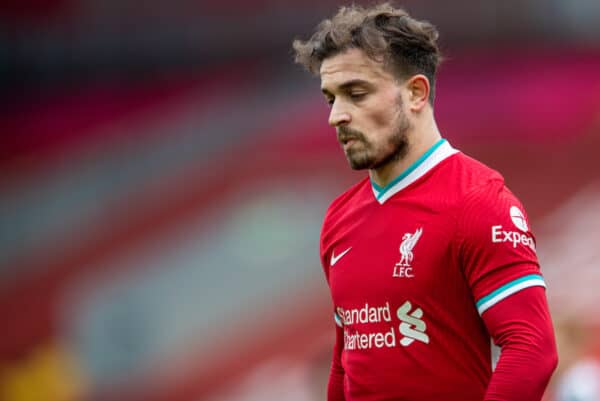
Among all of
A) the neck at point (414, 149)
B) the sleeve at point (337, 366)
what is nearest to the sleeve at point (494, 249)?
the neck at point (414, 149)

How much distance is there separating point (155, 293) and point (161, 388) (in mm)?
677

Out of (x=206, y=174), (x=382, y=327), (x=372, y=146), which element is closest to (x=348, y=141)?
(x=372, y=146)

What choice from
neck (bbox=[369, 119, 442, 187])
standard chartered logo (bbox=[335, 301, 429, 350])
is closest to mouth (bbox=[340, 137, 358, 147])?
neck (bbox=[369, 119, 442, 187])

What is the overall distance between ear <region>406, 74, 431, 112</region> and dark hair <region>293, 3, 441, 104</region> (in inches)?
0.6

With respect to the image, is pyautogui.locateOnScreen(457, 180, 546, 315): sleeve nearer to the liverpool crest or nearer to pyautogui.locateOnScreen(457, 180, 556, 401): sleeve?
pyautogui.locateOnScreen(457, 180, 556, 401): sleeve

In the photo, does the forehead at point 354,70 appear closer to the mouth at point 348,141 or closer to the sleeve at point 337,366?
the mouth at point 348,141

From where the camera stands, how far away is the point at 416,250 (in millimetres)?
2088

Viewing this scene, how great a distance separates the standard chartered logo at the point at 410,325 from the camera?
6.82 feet

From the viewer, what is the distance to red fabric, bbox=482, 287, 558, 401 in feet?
6.26

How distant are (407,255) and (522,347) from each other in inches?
12.3

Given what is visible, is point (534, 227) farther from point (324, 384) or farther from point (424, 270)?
point (424, 270)

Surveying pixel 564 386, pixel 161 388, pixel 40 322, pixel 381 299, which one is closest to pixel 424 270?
pixel 381 299

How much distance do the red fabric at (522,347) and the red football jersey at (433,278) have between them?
0.09 feet

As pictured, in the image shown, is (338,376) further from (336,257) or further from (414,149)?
(414,149)
